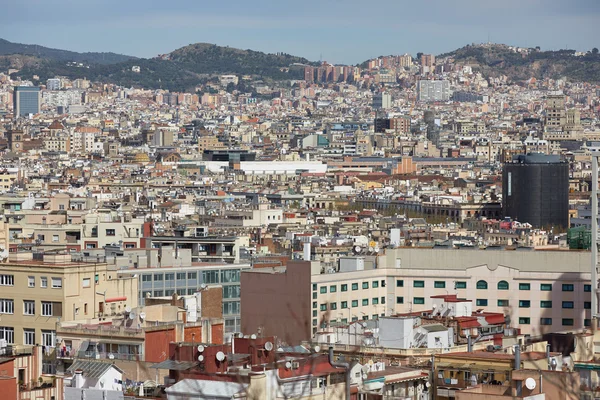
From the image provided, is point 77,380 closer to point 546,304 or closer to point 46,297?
point 46,297

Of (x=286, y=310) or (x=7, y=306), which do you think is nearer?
(x=7, y=306)

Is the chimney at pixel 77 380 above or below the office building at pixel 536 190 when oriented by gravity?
above

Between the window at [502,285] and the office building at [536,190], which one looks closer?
the window at [502,285]

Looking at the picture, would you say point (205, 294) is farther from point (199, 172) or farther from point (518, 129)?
point (518, 129)

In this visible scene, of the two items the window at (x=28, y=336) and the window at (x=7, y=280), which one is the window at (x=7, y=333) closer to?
the window at (x=28, y=336)

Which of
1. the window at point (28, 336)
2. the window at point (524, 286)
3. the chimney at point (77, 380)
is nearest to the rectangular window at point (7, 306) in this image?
the window at point (28, 336)

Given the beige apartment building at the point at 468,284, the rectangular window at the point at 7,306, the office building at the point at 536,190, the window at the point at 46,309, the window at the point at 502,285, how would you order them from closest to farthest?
the window at the point at 46,309
the rectangular window at the point at 7,306
the beige apartment building at the point at 468,284
the window at the point at 502,285
the office building at the point at 536,190

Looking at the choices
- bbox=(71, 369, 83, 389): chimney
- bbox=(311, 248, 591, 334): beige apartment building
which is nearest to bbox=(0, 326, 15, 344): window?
bbox=(71, 369, 83, 389): chimney

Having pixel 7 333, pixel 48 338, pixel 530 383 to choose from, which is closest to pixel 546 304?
pixel 7 333
